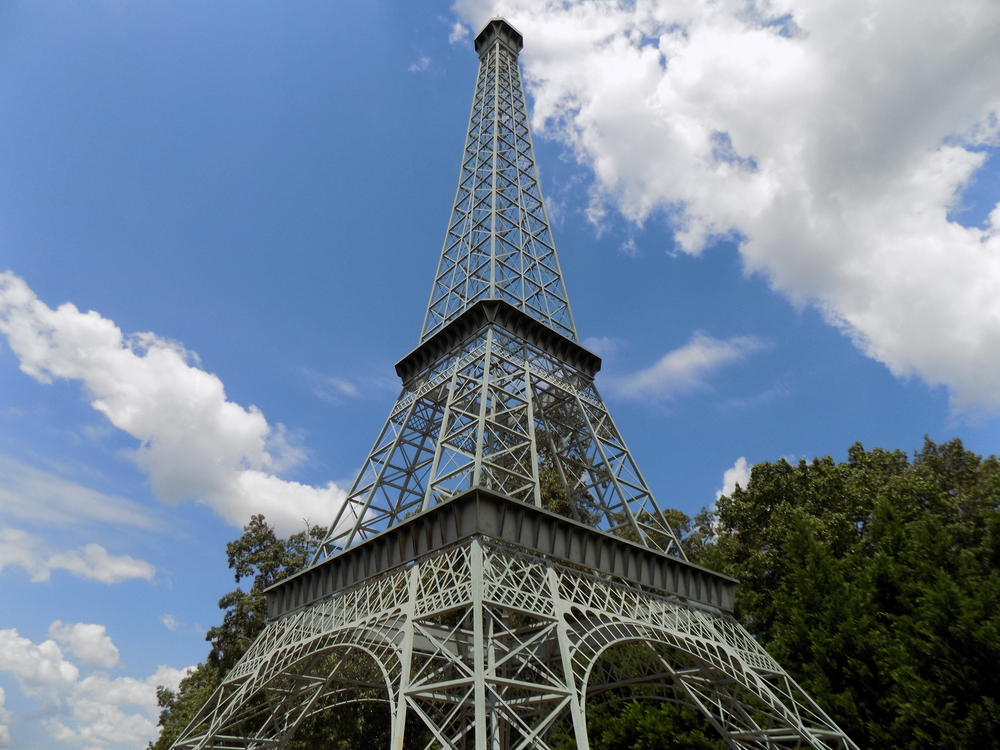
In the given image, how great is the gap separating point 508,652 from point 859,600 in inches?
621

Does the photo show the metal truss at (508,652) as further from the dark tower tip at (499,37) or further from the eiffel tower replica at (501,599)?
the dark tower tip at (499,37)

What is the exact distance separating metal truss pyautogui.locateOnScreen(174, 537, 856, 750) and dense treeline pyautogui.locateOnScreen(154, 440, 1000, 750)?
6.24 ft

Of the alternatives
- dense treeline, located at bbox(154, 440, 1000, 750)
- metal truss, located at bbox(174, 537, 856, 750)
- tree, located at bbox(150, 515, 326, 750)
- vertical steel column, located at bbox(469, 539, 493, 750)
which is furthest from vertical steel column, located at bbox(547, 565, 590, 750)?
tree, located at bbox(150, 515, 326, 750)

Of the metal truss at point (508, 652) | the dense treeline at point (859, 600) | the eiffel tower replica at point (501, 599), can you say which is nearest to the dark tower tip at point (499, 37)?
the eiffel tower replica at point (501, 599)

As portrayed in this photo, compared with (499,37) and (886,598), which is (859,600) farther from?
(499,37)

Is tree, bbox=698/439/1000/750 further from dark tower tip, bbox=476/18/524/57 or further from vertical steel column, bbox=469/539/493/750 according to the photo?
dark tower tip, bbox=476/18/524/57

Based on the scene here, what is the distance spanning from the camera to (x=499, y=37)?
142 feet

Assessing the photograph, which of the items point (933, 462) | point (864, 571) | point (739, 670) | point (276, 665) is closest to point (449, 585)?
point (276, 665)

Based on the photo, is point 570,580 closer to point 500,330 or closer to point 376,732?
point 500,330

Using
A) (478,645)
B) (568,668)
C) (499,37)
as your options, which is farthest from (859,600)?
(499,37)

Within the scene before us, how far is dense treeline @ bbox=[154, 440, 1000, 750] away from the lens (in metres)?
19.2

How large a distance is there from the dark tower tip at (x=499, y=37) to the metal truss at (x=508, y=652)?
37.4m

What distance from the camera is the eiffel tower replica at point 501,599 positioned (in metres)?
15.3

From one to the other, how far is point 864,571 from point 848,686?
176 inches
